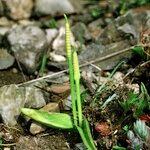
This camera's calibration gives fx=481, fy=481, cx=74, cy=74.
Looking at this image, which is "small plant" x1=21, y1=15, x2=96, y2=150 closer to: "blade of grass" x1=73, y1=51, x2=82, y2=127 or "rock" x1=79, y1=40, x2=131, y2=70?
"blade of grass" x1=73, y1=51, x2=82, y2=127

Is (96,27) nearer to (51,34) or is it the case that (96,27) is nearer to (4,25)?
(51,34)

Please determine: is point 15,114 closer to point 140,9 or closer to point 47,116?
point 47,116

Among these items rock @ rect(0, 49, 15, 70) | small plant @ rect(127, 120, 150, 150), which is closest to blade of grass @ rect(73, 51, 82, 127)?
small plant @ rect(127, 120, 150, 150)

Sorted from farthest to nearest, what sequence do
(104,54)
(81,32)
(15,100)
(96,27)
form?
(96,27)
(81,32)
(104,54)
(15,100)

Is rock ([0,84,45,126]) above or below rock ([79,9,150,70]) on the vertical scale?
below

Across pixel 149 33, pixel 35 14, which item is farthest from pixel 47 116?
pixel 35 14

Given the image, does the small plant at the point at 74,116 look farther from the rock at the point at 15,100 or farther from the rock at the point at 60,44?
the rock at the point at 60,44

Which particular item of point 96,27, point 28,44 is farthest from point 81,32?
point 28,44
